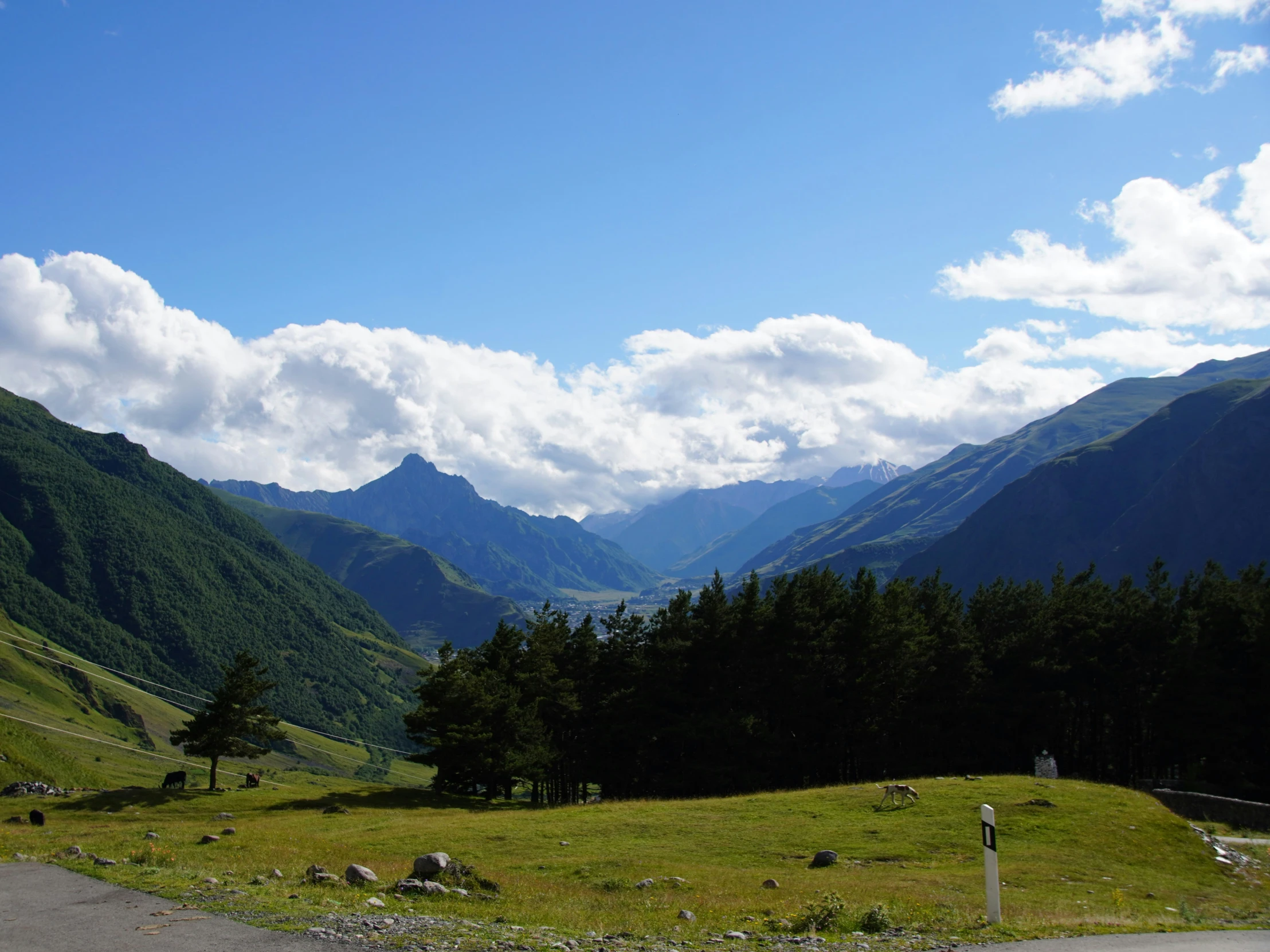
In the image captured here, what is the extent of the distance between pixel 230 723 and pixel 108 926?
196ft

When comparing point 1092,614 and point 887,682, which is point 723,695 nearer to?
point 887,682

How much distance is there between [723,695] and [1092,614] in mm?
38701

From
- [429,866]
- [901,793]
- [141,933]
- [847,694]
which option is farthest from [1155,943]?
[847,694]

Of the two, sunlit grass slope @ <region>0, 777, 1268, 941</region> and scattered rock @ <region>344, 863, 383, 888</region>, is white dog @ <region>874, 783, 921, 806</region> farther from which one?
scattered rock @ <region>344, 863, 383, 888</region>

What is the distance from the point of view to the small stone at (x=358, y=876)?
20203 millimetres

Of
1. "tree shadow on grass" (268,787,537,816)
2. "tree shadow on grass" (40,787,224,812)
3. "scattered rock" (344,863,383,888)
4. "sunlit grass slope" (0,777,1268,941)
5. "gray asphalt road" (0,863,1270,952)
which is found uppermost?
"gray asphalt road" (0,863,1270,952)

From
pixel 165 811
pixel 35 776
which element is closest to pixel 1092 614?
pixel 165 811

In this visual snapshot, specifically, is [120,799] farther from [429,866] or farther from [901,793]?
[901,793]

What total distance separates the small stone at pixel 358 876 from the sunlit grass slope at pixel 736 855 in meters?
0.88

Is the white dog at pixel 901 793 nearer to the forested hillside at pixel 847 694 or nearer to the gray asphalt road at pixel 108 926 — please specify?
the forested hillside at pixel 847 694

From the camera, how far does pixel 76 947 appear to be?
45.0 feet

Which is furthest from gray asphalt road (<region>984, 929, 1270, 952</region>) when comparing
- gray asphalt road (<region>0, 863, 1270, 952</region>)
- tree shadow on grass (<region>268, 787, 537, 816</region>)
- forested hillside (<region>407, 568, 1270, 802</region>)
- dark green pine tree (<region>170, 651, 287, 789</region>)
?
dark green pine tree (<region>170, 651, 287, 789</region>)

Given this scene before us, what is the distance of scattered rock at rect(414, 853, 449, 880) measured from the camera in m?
21.7

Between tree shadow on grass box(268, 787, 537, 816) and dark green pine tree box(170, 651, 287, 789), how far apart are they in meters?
A: 11.0
